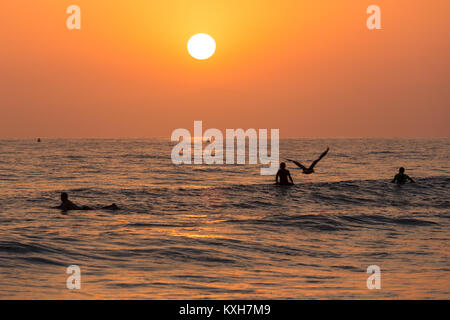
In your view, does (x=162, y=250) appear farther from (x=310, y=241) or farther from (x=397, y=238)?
(x=397, y=238)

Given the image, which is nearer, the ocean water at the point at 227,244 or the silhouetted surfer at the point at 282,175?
the ocean water at the point at 227,244

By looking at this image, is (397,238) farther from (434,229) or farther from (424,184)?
(424,184)

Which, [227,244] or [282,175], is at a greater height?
[282,175]

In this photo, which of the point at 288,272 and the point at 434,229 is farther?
the point at 434,229

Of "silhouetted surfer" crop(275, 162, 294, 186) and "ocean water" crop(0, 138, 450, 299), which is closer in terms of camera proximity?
"ocean water" crop(0, 138, 450, 299)

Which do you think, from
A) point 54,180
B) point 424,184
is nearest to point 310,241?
point 424,184

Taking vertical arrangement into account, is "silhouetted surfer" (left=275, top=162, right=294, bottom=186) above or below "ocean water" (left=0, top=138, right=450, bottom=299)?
above

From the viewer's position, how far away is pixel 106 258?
12.5 meters

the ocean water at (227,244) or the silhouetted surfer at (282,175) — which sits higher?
the silhouetted surfer at (282,175)

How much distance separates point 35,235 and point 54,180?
20.7m

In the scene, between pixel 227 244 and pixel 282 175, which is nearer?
pixel 227 244
